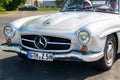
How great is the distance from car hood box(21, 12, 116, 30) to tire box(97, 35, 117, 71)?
0.47 metres

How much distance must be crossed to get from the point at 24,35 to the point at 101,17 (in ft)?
5.14

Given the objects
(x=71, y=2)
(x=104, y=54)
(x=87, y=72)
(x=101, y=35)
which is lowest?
(x=87, y=72)

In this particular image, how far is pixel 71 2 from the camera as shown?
7.40 m

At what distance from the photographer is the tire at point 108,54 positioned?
584 cm

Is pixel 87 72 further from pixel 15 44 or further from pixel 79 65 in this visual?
pixel 15 44

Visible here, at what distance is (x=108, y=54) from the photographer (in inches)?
238

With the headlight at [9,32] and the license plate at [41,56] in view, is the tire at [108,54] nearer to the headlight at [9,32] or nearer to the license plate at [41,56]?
the license plate at [41,56]

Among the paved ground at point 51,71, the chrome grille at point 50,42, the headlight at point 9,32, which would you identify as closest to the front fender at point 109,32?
the chrome grille at point 50,42

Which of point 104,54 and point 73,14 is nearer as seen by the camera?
point 104,54

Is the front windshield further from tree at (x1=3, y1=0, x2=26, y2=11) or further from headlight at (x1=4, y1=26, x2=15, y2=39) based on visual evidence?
tree at (x1=3, y1=0, x2=26, y2=11)

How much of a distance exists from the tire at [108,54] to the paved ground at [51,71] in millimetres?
127

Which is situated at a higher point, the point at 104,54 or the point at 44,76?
the point at 104,54

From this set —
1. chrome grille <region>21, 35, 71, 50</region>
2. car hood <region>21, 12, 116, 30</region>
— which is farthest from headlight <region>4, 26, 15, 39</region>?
chrome grille <region>21, 35, 71, 50</region>

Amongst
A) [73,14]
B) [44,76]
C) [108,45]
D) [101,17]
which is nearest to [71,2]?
[73,14]
